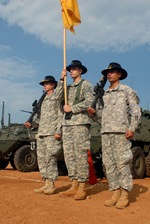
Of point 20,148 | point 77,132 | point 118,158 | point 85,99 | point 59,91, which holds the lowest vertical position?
point 118,158

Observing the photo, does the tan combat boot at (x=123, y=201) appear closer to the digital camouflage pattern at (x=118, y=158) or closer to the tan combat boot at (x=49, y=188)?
the digital camouflage pattern at (x=118, y=158)

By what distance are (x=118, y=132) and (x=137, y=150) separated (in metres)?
5.62

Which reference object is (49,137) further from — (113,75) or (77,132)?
(113,75)

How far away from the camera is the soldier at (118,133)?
449cm

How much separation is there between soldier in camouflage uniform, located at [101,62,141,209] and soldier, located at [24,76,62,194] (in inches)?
37.7

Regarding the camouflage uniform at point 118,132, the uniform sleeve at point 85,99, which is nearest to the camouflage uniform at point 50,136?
the uniform sleeve at point 85,99

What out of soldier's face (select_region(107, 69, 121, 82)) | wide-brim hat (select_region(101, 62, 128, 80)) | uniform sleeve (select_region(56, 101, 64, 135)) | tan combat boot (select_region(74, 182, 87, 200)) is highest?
wide-brim hat (select_region(101, 62, 128, 80))

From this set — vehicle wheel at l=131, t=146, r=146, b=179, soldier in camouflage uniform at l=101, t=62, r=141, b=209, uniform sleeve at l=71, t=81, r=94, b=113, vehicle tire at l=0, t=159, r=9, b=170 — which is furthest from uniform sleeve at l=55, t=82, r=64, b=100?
vehicle tire at l=0, t=159, r=9, b=170

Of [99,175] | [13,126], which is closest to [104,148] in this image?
[99,175]

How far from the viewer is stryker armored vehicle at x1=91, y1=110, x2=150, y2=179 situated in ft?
31.7

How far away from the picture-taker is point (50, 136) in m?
5.42

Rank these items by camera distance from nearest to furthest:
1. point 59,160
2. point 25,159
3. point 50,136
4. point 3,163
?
point 50,136
point 59,160
point 25,159
point 3,163

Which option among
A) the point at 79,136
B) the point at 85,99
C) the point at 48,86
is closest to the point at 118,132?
the point at 79,136

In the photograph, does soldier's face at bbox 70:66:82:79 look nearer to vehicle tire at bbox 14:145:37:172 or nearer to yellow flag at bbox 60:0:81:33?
yellow flag at bbox 60:0:81:33
